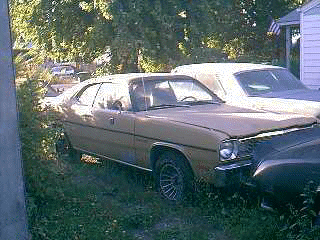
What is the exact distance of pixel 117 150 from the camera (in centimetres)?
677

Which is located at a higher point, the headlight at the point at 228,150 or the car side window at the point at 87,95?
the car side window at the point at 87,95

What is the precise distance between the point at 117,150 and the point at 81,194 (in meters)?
0.95

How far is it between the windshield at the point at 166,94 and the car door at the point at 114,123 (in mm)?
163

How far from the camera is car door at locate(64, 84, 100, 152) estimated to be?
739cm

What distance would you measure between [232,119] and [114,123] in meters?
1.75

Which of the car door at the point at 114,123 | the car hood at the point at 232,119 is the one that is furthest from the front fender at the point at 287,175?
the car door at the point at 114,123

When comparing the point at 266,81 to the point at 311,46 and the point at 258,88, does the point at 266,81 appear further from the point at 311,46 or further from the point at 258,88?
the point at 311,46

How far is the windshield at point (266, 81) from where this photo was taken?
28.6 ft

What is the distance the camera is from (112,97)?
7113mm

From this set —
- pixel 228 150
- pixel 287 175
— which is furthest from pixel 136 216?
pixel 287 175

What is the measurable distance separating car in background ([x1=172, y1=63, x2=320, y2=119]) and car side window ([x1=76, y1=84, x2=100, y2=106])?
2.19m

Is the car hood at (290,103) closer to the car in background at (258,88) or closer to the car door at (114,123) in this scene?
the car in background at (258,88)

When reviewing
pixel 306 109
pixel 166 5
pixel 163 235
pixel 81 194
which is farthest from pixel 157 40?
pixel 163 235

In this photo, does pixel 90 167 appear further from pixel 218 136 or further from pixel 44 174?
pixel 218 136
